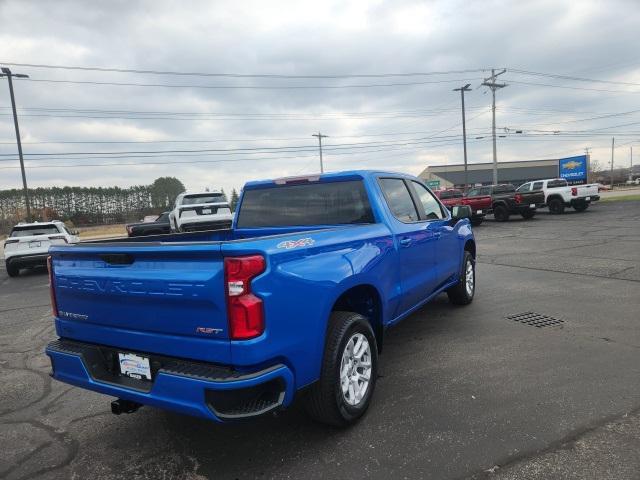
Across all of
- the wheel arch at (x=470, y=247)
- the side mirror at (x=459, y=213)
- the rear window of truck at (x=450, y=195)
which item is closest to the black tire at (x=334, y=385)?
the side mirror at (x=459, y=213)

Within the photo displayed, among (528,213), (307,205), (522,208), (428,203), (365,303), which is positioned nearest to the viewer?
(365,303)

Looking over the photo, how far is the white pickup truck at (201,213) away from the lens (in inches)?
519

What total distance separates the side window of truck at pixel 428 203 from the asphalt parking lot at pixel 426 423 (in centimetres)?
137

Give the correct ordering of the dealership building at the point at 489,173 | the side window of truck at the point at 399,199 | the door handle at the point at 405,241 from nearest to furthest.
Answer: the door handle at the point at 405,241
the side window of truck at the point at 399,199
the dealership building at the point at 489,173

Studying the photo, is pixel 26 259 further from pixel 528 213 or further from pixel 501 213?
pixel 528 213

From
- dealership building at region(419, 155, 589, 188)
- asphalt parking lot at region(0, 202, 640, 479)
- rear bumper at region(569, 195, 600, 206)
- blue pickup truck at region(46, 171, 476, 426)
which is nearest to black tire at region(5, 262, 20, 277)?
asphalt parking lot at region(0, 202, 640, 479)

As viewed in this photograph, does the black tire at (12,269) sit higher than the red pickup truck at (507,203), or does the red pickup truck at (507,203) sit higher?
the red pickup truck at (507,203)

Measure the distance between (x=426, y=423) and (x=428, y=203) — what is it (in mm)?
2748

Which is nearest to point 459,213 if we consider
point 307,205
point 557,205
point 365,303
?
point 307,205

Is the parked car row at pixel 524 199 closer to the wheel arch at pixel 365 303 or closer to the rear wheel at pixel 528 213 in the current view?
the rear wheel at pixel 528 213

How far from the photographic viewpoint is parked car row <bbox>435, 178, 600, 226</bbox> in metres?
21.6

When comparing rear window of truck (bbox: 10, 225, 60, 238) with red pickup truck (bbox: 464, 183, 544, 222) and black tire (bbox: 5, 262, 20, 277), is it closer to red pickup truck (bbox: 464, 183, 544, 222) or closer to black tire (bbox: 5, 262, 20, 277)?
black tire (bbox: 5, 262, 20, 277)

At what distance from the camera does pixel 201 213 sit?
14484 millimetres

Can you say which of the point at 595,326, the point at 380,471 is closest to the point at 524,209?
the point at 595,326
